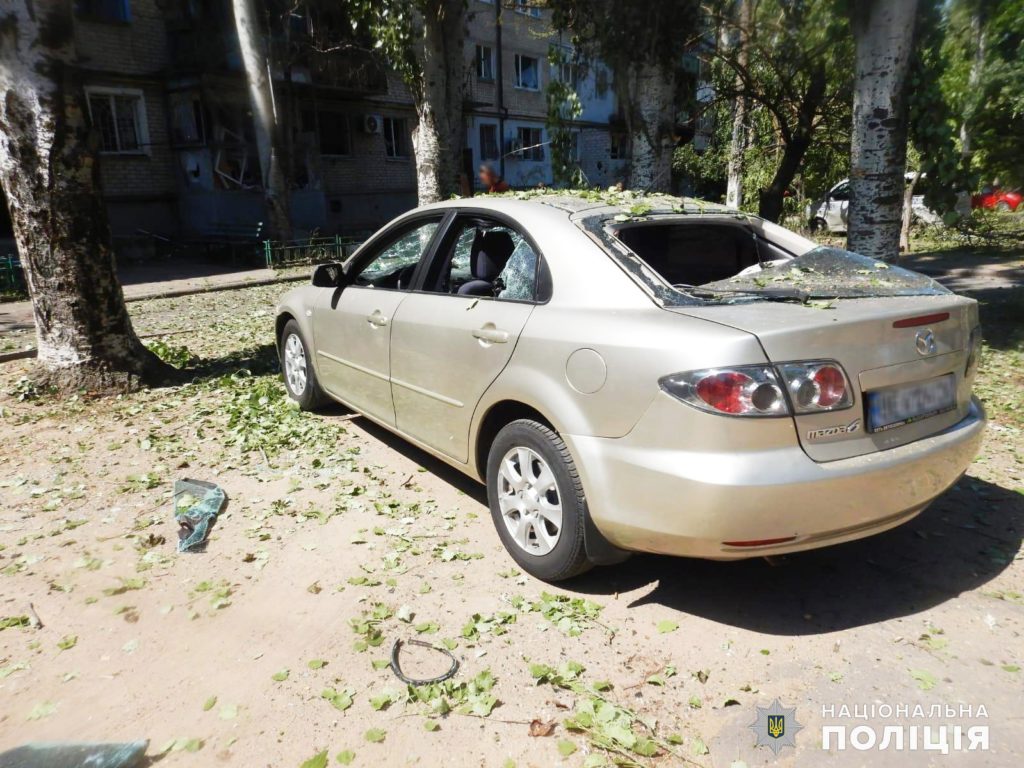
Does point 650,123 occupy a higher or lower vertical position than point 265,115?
lower

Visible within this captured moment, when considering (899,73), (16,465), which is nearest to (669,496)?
(16,465)

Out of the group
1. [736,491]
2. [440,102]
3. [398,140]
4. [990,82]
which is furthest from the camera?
[398,140]

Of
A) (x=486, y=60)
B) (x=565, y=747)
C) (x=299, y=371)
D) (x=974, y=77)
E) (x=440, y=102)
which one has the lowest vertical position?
(x=565, y=747)

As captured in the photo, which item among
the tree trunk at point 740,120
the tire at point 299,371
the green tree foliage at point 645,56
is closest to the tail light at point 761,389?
the tire at point 299,371

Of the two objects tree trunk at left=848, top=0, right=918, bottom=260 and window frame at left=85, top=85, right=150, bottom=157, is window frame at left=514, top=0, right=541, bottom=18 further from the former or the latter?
window frame at left=85, top=85, right=150, bottom=157

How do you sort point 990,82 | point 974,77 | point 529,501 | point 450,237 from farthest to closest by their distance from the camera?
1. point 974,77
2. point 990,82
3. point 450,237
4. point 529,501

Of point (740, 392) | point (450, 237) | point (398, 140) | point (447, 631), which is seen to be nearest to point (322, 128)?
point (398, 140)

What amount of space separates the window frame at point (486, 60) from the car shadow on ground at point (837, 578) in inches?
1152

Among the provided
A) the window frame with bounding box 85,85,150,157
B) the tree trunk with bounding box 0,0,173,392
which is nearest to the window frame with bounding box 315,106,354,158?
the window frame with bounding box 85,85,150,157

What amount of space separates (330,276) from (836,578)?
3566mm

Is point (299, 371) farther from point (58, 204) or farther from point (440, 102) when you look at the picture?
point (440, 102)

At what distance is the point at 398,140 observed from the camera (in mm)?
26797

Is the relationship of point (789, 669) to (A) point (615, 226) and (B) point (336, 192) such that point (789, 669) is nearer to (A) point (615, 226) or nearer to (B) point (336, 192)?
(A) point (615, 226)

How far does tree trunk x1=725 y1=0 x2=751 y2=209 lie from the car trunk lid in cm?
1015
